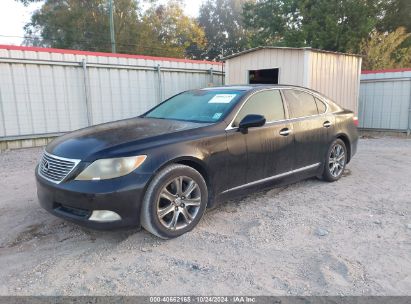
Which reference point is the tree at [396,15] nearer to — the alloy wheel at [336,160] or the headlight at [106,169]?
the alloy wheel at [336,160]

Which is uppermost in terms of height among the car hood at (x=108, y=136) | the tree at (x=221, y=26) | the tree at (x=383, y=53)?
the tree at (x=221, y=26)

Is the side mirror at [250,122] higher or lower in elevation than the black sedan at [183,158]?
higher

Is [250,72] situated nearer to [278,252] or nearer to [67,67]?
[67,67]

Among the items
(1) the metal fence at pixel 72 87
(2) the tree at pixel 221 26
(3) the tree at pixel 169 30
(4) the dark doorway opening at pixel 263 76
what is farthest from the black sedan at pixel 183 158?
(2) the tree at pixel 221 26

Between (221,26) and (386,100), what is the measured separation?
36.3 metres

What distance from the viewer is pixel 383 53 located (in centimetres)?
1703

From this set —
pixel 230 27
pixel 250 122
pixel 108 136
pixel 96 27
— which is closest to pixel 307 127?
pixel 250 122

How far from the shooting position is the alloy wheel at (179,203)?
3.24 meters

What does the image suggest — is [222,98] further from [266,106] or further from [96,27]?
[96,27]

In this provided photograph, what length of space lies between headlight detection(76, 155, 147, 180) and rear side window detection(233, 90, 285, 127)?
56.6 inches

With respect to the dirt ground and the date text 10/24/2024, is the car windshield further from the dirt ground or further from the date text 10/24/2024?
the date text 10/24/2024

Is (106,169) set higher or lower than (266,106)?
lower

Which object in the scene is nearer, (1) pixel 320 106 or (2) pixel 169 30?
(1) pixel 320 106

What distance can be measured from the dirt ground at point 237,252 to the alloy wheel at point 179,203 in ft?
0.60
